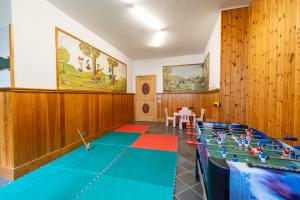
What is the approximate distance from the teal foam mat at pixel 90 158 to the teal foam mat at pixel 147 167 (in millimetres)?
225

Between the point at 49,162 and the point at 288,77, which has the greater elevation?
the point at 288,77

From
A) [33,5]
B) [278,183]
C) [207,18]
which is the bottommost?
[278,183]

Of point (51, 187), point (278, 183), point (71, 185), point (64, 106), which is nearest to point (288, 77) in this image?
point (278, 183)

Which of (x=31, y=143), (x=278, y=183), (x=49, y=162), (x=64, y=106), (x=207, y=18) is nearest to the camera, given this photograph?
(x=278, y=183)

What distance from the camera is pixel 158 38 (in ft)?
13.1

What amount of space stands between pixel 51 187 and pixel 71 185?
0.74 ft

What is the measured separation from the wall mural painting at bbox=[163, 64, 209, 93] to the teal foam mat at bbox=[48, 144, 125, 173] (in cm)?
378

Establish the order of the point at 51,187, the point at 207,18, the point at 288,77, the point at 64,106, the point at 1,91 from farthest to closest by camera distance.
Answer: the point at 207,18
the point at 64,106
the point at 1,91
the point at 51,187
the point at 288,77

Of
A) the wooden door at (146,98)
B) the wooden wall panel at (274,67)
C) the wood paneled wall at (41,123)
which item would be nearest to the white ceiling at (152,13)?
the wooden wall panel at (274,67)

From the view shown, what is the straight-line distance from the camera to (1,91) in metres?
1.86

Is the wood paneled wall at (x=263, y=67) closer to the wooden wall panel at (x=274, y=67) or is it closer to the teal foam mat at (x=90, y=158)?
the wooden wall panel at (x=274, y=67)

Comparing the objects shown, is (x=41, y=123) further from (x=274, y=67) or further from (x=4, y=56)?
(x=274, y=67)

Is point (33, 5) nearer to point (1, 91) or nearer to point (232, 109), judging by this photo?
point (1, 91)

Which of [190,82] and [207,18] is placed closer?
[207,18]
